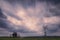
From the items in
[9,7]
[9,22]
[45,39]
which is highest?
[9,7]

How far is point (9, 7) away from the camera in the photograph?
7.46 m

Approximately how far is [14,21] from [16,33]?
2.14ft

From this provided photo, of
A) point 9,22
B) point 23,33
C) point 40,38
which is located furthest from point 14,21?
point 40,38

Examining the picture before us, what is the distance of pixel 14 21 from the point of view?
7.32 m

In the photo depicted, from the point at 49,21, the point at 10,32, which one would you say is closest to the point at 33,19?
the point at 49,21

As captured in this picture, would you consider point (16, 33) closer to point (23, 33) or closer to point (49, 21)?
point (23, 33)

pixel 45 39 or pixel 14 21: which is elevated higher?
pixel 14 21

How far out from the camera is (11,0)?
24.6 ft

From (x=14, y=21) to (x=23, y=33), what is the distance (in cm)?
79

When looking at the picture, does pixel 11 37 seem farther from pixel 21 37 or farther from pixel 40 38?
pixel 40 38

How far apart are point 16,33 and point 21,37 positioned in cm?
36

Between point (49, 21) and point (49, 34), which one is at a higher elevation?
point (49, 21)

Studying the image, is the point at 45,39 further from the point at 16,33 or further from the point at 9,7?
the point at 9,7

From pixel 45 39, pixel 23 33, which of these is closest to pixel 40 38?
pixel 45 39
